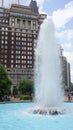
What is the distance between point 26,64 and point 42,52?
10094 cm

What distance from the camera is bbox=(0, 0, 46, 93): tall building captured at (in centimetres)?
12700

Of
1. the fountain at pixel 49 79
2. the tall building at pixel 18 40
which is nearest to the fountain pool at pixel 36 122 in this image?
the fountain at pixel 49 79

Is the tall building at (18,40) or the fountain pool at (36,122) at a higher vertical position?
the tall building at (18,40)

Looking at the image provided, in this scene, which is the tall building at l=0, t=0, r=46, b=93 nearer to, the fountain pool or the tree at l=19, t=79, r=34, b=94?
the tree at l=19, t=79, r=34, b=94

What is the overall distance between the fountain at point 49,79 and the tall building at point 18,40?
94.4 metres

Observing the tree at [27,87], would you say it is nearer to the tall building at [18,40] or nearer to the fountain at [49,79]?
the tall building at [18,40]

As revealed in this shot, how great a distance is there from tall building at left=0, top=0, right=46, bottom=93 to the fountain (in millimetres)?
94357

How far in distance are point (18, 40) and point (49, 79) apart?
345 ft

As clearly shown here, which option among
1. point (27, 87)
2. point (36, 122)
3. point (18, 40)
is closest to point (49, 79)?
point (36, 122)

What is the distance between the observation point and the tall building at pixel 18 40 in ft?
417

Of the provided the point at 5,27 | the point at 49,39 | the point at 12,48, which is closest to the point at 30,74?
the point at 12,48

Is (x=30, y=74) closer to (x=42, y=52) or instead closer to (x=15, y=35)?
(x=15, y=35)

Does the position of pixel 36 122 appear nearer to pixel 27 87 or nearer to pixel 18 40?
pixel 27 87

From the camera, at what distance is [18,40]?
131 meters
